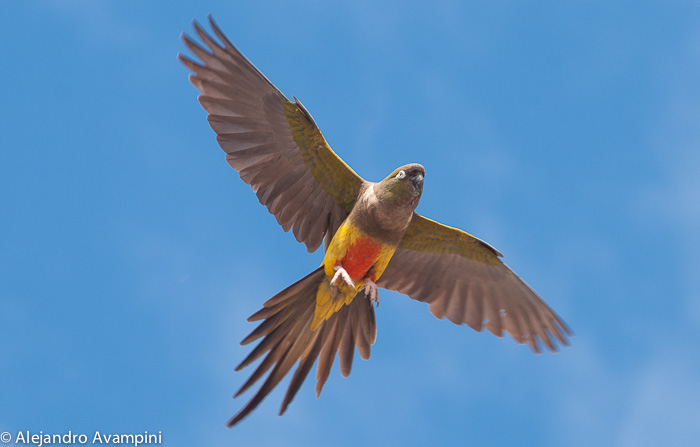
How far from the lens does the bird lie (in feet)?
29.6

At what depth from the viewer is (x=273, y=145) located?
9.49m

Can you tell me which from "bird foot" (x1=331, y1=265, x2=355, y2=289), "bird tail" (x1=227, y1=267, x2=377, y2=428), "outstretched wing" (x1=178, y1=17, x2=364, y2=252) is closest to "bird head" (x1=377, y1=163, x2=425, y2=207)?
"outstretched wing" (x1=178, y1=17, x2=364, y2=252)

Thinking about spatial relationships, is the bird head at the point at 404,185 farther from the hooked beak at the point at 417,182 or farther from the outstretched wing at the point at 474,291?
the outstretched wing at the point at 474,291

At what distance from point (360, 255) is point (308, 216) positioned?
102cm

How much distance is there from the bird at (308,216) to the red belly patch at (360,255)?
1 centimetres

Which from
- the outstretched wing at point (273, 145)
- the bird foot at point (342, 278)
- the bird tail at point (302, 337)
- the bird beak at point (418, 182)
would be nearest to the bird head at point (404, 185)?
the bird beak at point (418, 182)

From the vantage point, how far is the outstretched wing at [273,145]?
9.10 m

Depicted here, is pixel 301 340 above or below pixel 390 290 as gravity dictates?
below

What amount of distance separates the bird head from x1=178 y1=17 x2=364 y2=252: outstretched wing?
1.90 ft

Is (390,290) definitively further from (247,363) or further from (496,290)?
(247,363)

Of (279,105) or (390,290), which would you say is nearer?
(279,105)

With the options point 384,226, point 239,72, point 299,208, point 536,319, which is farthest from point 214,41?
point 536,319

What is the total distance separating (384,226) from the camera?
932 centimetres

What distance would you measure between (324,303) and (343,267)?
0.53 metres
